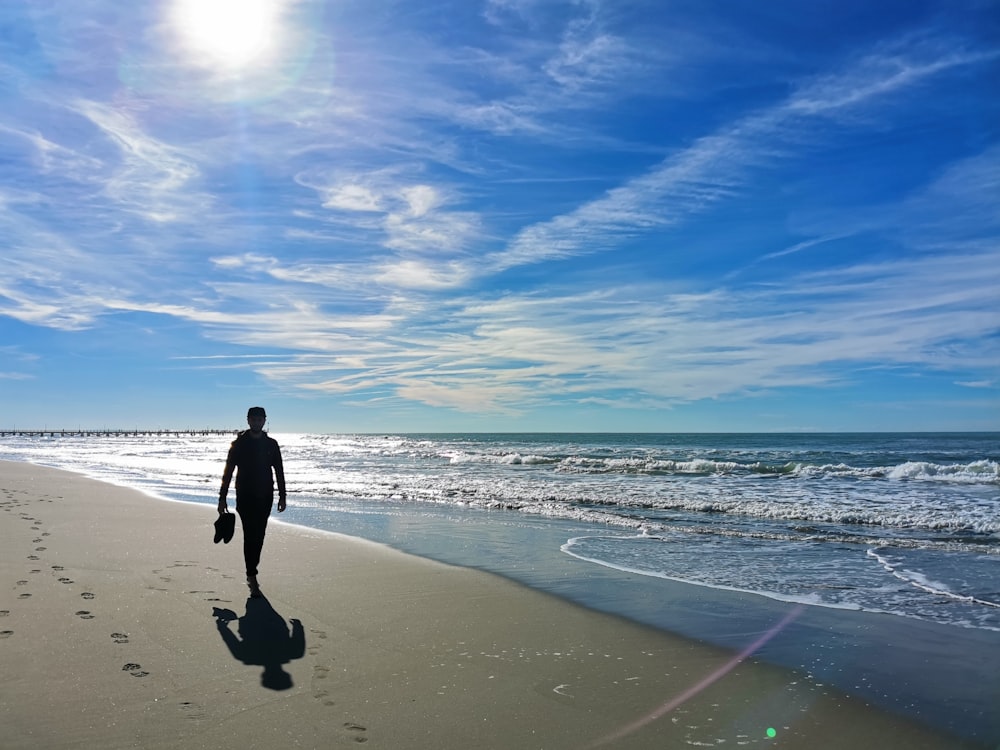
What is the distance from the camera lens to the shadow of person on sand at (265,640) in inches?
183

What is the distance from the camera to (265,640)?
5.35 meters

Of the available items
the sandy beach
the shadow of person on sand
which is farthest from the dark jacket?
the shadow of person on sand

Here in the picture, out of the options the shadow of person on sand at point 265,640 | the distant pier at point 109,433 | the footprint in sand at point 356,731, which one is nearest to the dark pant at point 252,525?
the shadow of person on sand at point 265,640

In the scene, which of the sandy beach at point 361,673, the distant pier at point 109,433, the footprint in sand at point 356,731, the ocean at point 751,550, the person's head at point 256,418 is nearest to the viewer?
the footprint in sand at point 356,731

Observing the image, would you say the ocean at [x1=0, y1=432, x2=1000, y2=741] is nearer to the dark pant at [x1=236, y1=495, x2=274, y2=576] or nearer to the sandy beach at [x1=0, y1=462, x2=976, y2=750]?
the sandy beach at [x1=0, y1=462, x2=976, y2=750]

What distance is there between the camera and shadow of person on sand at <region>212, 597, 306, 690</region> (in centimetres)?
465

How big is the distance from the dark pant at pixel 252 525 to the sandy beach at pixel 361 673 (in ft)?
1.05

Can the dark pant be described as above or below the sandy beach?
above

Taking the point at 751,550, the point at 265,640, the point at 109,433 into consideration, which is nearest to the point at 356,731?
the point at 265,640

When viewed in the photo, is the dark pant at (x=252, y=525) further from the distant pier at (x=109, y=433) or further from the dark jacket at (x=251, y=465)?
the distant pier at (x=109, y=433)

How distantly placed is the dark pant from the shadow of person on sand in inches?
35.8

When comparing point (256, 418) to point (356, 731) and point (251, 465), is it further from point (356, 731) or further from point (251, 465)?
point (356, 731)

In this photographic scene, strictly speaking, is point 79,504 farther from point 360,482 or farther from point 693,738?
point 693,738

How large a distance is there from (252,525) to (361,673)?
310 centimetres
